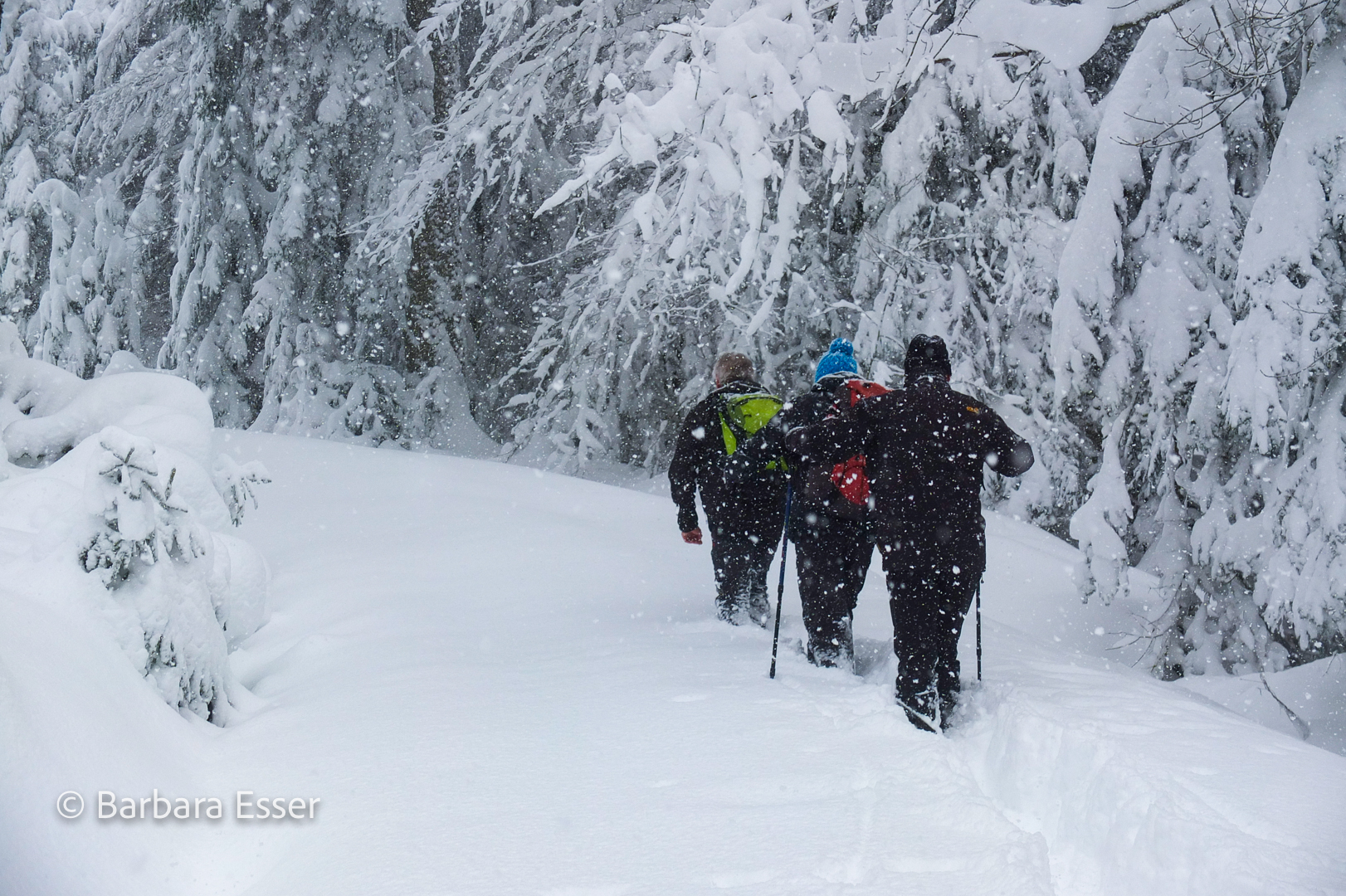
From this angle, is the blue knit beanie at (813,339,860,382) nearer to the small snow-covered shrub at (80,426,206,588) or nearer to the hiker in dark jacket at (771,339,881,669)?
the hiker in dark jacket at (771,339,881,669)

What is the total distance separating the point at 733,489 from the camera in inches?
219

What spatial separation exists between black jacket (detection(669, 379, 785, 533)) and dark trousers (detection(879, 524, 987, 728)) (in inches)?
59.7

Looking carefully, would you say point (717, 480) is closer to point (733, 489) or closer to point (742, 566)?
point (733, 489)

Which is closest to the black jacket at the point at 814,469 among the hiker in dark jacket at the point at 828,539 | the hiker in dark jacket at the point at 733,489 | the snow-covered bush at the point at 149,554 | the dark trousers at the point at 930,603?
the hiker in dark jacket at the point at 828,539

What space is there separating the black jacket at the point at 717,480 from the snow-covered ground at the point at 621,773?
74cm

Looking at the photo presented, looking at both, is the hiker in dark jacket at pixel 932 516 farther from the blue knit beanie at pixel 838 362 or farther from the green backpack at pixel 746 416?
the green backpack at pixel 746 416

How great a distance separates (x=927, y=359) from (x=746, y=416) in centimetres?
140

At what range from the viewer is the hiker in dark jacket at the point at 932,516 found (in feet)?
13.2

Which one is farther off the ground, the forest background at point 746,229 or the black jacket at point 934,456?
the forest background at point 746,229

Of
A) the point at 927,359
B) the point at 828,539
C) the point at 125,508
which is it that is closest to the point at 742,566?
the point at 828,539

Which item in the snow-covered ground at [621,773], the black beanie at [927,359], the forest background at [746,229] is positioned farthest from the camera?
the forest background at [746,229]

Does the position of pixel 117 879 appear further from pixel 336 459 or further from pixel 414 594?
pixel 336 459

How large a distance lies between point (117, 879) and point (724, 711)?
211cm

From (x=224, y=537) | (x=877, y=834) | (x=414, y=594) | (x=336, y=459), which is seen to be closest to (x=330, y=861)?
(x=877, y=834)
